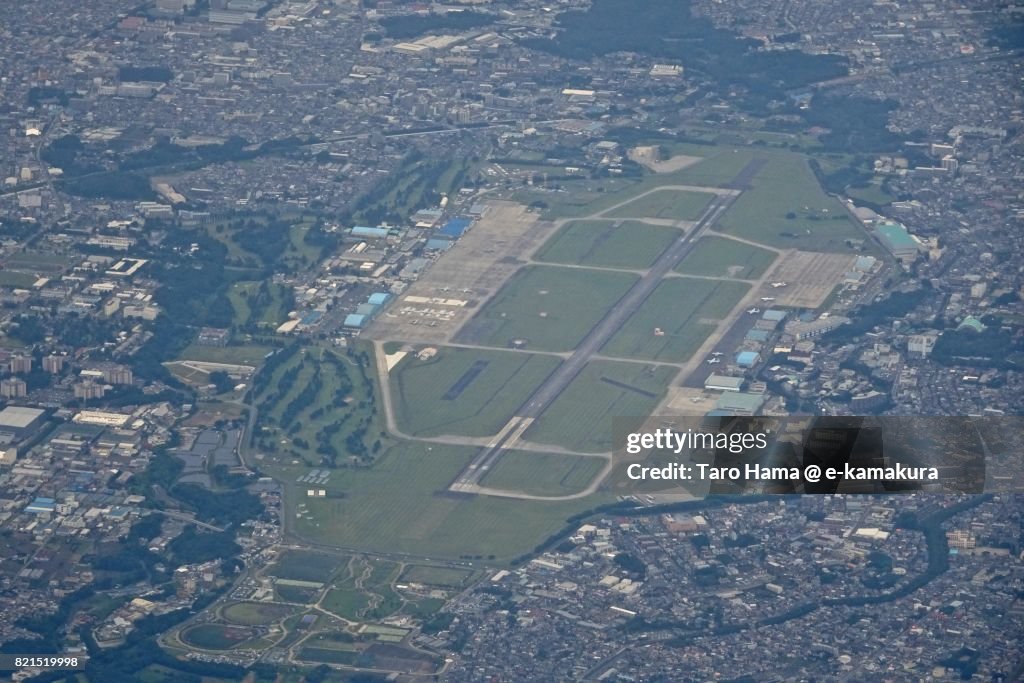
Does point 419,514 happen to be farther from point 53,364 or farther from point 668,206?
point 668,206

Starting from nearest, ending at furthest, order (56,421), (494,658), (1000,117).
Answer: (494,658) < (56,421) < (1000,117)

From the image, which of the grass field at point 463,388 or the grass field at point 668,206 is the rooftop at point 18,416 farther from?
the grass field at point 668,206

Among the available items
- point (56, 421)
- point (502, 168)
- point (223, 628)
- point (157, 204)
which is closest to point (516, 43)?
point (502, 168)

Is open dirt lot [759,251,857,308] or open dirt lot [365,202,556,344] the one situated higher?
open dirt lot [759,251,857,308]

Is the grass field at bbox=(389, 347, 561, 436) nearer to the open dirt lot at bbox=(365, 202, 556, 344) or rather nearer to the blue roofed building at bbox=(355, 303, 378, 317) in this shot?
the open dirt lot at bbox=(365, 202, 556, 344)

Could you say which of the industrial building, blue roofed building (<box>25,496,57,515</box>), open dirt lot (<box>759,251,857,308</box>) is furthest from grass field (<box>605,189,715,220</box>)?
blue roofed building (<box>25,496,57,515</box>)

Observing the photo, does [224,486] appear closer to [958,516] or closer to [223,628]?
[223,628]
